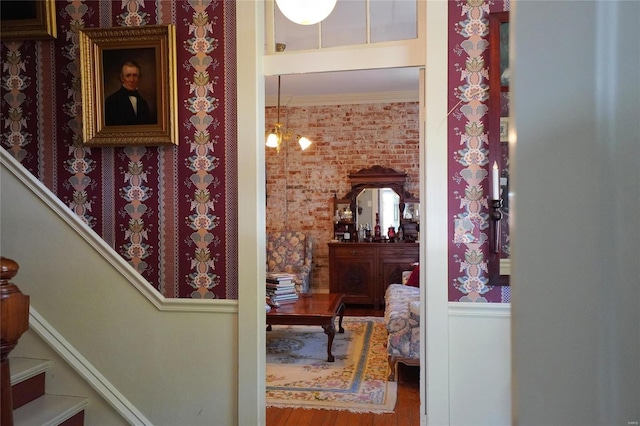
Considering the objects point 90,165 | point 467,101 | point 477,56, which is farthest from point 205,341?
point 477,56

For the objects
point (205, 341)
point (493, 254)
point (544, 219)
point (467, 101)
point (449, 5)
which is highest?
point (449, 5)

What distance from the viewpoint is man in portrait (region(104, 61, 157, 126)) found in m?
2.12

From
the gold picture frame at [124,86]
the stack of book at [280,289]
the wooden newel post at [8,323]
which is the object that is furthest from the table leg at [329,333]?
the wooden newel post at [8,323]

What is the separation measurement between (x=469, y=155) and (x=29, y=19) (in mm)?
2251

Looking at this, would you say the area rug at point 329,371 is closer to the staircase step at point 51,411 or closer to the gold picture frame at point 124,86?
the staircase step at point 51,411

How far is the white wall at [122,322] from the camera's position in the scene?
2.09 m

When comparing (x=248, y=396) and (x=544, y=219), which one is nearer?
(x=544, y=219)

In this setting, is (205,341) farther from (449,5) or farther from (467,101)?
(449,5)

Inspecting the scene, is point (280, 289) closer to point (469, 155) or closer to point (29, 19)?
point (469, 155)

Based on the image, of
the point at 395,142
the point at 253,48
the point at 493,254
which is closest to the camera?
the point at 493,254

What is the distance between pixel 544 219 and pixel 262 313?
1877mm

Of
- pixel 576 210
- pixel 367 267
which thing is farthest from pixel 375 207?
pixel 576 210

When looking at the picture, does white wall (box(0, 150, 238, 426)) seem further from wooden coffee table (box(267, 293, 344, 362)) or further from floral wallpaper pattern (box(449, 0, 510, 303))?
wooden coffee table (box(267, 293, 344, 362))

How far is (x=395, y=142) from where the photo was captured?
6371 mm
